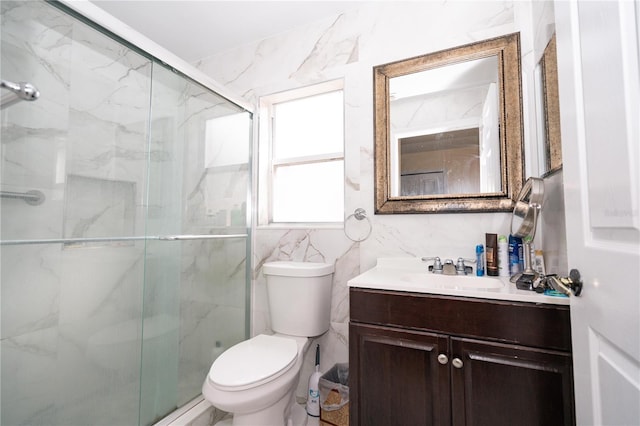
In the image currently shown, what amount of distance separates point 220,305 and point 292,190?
2.85 ft

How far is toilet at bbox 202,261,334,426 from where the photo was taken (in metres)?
1.12

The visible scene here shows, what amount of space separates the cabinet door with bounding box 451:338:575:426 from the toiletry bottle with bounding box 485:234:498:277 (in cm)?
46

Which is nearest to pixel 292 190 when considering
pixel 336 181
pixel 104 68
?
pixel 336 181

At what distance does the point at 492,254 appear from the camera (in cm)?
129

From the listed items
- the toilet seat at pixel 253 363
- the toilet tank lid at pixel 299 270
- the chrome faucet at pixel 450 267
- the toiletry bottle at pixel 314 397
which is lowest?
the toiletry bottle at pixel 314 397

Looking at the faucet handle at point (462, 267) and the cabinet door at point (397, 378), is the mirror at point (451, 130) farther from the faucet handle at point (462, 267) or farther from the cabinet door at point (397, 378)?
the cabinet door at point (397, 378)

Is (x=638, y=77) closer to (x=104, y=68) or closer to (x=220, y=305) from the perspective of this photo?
(x=104, y=68)

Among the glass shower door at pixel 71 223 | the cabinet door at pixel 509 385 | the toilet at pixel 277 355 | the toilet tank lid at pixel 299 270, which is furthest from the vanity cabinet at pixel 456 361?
the glass shower door at pixel 71 223

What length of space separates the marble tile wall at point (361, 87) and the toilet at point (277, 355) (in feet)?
0.49

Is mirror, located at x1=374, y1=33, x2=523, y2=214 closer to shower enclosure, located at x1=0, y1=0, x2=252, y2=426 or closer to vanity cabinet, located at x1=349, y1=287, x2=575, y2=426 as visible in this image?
vanity cabinet, located at x1=349, y1=287, x2=575, y2=426

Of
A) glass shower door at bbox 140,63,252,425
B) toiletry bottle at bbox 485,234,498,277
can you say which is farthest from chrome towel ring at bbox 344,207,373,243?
glass shower door at bbox 140,63,252,425

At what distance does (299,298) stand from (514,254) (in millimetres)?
1037

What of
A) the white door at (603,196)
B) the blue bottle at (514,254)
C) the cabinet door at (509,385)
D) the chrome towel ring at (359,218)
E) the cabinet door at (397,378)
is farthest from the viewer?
the chrome towel ring at (359,218)

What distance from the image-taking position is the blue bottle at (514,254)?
1.25 metres
